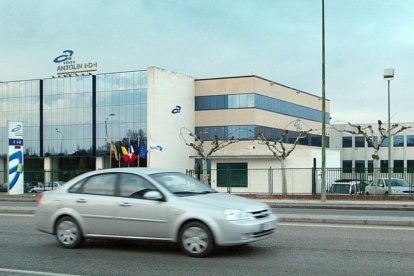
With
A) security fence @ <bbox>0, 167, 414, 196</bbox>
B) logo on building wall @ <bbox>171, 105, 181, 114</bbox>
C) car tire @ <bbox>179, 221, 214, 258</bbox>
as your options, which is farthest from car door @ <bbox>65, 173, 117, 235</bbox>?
logo on building wall @ <bbox>171, 105, 181, 114</bbox>

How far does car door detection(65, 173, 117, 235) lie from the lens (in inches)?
356

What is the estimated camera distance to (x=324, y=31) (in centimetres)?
2623

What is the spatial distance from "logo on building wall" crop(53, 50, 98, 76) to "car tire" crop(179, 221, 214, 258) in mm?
54617

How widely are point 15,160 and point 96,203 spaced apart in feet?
82.2

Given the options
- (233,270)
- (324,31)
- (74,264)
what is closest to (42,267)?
(74,264)

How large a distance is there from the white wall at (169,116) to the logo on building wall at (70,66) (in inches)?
339

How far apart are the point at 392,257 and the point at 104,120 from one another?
5330 cm

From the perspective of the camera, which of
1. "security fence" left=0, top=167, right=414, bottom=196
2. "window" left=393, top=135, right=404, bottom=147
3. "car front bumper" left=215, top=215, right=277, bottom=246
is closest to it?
"car front bumper" left=215, top=215, right=277, bottom=246

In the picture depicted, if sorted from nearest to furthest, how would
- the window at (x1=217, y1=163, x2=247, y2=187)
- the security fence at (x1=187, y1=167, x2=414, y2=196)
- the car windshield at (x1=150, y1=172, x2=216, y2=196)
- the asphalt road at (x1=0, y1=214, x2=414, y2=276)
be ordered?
1. the asphalt road at (x1=0, y1=214, x2=414, y2=276)
2. the car windshield at (x1=150, y1=172, x2=216, y2=196)
3. the security fence at (x1=187, y1=167, x2=414, y2=196)
4. the window at (x1=217, y1=163, x2=247, y2=187)

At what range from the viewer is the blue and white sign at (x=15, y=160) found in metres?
32.1

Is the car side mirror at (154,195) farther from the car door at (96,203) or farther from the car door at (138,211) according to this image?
the car door at (96,203)

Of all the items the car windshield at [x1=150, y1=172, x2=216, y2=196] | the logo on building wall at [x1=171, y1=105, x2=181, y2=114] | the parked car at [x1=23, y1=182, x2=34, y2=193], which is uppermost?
the logo on building wall at [x1=171, y1=105, x2=181, y2=114]

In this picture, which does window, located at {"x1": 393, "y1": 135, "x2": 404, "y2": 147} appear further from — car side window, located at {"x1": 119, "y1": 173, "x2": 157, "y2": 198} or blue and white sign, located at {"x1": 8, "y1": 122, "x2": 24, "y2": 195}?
car side window, located at {"x1": 119, "y1": 173, "x2": 157, "y2": 198}

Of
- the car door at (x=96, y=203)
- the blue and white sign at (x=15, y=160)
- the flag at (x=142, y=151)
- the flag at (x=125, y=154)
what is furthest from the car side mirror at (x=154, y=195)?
the flag at (x=142, y=151)
